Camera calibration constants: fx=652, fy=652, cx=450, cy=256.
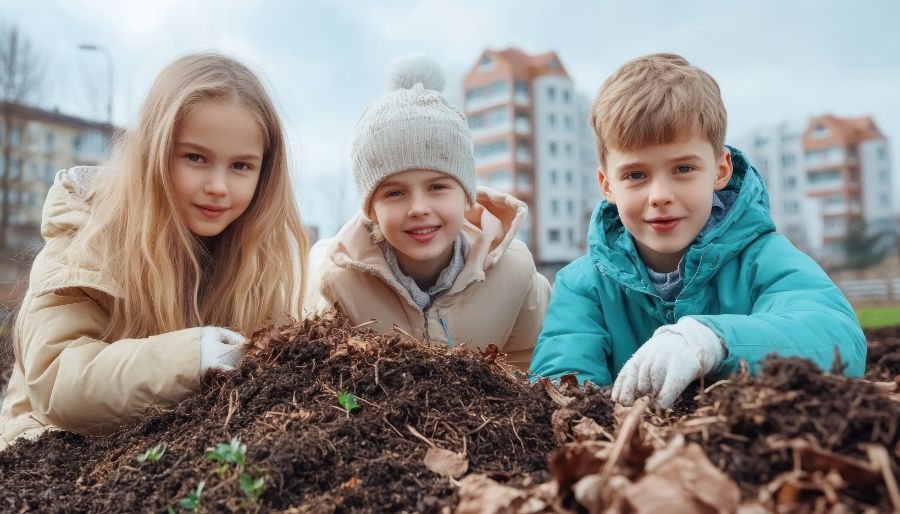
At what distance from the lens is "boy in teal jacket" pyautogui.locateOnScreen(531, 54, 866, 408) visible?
Result: 2035 millimetres

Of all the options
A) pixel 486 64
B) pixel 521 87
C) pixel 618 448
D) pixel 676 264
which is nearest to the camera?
pixel 618 448

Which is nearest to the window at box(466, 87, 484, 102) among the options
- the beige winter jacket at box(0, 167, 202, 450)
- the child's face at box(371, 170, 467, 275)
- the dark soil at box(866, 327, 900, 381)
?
the dark soil at box(866, 327, 900, 381)

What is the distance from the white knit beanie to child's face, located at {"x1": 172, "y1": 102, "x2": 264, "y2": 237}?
1.98 feet

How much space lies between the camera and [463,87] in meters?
54.2

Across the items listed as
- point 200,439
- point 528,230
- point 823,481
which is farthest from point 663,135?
point 528,230

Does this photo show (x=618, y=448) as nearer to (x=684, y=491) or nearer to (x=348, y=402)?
(x=684, y=491)

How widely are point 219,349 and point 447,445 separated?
1.08 metres

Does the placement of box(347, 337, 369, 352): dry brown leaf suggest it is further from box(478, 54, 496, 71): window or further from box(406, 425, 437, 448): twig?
box(478, 54, 496, 71): window

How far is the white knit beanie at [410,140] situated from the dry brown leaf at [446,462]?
1.92 m

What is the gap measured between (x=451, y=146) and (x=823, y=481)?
8.42 ft

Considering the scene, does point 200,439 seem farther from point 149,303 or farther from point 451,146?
point 451,146

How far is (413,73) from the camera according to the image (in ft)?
12.4

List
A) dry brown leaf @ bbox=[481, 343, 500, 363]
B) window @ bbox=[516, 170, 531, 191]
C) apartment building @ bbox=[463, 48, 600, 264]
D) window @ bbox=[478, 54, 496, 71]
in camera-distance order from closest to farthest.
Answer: dry brown leaf @ bbox=[481, 343, 500, 363] → apartment building @ bbox=[463, 48, 600, 264] → window @ bbox=[516, 170, 531, 191] → window @ bbox=[478, 54, 496, 71]

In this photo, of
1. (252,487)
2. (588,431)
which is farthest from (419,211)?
(252,487)
